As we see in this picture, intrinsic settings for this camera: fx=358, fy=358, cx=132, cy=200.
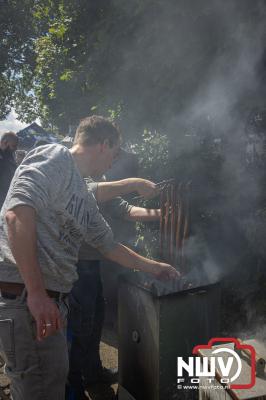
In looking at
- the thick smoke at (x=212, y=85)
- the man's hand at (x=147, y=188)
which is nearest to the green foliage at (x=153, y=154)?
the thick smoke at (x=212, y=85)

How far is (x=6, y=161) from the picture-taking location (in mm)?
5316

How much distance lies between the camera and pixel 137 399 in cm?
271

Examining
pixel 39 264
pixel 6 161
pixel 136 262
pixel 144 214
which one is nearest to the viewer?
pixel 39 264

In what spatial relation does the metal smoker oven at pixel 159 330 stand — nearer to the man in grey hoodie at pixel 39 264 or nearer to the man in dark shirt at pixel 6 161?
the man in grey hoodie at pixel 39 264

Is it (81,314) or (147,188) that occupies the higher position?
(147,188)

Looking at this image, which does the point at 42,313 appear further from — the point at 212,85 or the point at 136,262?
the point at 212,85

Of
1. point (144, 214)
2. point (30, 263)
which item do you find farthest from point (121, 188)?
point (30, 263)

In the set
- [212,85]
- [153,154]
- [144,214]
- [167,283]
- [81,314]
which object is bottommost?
[81,314]

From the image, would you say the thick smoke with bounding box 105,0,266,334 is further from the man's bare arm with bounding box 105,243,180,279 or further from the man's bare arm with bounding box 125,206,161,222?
the man's bare arm with bounding box 105,243,180,279

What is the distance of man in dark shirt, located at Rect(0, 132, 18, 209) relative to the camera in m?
5.26

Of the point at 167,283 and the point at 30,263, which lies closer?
the point at 30,263

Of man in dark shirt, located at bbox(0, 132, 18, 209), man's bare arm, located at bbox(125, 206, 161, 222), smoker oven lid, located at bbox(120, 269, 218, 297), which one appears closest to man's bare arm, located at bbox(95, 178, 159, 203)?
man's bare arm, located at bbox(125, 206, 161, 222)

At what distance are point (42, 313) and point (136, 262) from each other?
993 mm

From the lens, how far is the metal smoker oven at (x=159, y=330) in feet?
8.03
